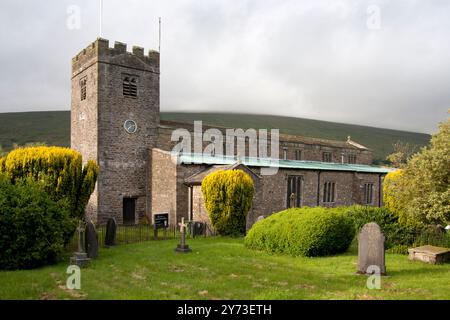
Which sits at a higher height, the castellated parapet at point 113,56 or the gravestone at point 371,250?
the castellated parapet at point 113,56

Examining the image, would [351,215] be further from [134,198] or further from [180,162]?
[134,198]

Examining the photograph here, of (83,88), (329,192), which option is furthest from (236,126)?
(83,88)

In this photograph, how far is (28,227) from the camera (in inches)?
460

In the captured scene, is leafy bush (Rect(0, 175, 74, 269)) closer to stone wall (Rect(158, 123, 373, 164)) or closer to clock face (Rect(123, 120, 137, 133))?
clock face (Rect(123, 120, 137, 133))

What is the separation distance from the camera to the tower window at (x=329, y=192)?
32.0 metres

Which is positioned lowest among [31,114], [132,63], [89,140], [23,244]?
[23,244]

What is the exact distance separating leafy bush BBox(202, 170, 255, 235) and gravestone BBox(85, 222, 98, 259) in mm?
8115

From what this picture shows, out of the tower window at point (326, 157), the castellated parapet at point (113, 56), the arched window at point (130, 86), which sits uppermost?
the castellated parapet at point (113, 56)

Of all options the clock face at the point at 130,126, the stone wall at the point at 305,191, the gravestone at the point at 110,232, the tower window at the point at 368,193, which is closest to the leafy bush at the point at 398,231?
the stone wall at the point at 305,191

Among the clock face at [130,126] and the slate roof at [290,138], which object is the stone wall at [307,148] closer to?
the slate roof at [290,138]

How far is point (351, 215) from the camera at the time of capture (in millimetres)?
17062

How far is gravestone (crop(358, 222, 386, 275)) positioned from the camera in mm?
10977

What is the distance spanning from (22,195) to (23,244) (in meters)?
1.72
